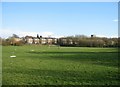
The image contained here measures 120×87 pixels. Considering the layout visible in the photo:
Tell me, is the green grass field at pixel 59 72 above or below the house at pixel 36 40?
below

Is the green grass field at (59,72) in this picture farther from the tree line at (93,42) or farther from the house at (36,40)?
the house at (36,40)

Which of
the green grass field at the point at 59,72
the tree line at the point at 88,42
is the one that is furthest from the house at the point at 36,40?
the green grass field at the point at 59,72

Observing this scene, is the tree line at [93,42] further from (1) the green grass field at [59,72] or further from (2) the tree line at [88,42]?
(1) the green grass field at [59,72]

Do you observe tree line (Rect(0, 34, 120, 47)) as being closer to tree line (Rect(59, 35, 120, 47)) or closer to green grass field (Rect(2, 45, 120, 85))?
tree line (Rect(59, 35, 120, 47))

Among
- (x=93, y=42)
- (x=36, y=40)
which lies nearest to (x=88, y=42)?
(x=93, y=42)

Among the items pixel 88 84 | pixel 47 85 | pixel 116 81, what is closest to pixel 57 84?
pixel 47 85

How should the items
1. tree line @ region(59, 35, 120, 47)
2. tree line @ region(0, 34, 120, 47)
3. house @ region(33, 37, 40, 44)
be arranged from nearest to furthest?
tree line @ region(0, 34, 120, 47) → tree line @ region(59, 35, 120, 47) → house @ region(33, 37, 40, 44)

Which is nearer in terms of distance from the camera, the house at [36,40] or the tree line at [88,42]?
the tree line at [88,42]

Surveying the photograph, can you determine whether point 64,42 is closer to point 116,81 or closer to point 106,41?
point 106,41

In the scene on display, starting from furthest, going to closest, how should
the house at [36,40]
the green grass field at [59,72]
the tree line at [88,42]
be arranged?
the house at [36,40] → the tree line at [88,42] → the green grass field at [59,72]

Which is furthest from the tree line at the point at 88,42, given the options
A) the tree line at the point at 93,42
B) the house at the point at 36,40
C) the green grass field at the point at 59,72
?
the green grass field at the point at 59,72

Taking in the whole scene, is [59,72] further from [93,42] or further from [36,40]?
[36,40]

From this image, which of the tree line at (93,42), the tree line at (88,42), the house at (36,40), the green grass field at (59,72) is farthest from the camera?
the house at (36,40)

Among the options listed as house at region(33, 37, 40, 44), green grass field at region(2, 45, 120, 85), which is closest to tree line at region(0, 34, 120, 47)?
house at region(33, 37, 40, 44)
